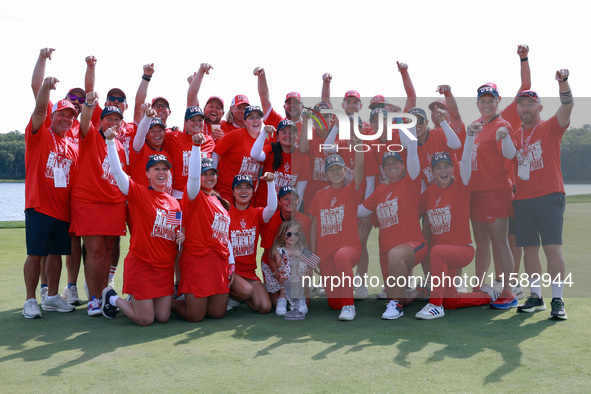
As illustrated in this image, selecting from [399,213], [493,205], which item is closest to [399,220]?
[399,213]

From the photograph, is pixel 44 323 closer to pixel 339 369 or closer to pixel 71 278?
pixel 71 278

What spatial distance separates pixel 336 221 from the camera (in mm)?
4871

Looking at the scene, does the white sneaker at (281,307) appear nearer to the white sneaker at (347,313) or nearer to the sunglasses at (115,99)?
the white sneaker at (347,313)

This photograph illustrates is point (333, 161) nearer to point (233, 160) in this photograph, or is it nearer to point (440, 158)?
point (440, 158)

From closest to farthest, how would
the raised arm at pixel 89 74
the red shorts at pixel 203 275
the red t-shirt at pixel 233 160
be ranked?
the red shorts at pixel 203 275, the red t-shirt at pixel 233 160, the raised arm at pixel 89 74

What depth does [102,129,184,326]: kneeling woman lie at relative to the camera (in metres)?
4.43

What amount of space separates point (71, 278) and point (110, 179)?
1195 millimetres

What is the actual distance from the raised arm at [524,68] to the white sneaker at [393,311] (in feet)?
8.19

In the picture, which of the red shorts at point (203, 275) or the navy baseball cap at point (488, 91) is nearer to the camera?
the red shorts at point (203, 275)

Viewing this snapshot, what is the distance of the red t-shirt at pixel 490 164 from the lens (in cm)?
493

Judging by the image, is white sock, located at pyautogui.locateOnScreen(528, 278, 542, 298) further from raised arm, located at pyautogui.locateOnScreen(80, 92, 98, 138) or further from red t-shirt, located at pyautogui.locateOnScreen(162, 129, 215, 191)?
raised arm, located at pyautogui.locateOnScreen(80, 92, 98, 138)

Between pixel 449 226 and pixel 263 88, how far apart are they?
2.58 m

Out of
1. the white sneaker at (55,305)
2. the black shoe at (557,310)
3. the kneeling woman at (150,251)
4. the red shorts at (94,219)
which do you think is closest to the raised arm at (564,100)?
the black shoe at (557,310)

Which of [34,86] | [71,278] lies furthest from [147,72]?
[71,278]
